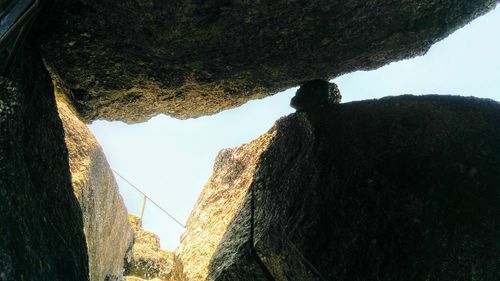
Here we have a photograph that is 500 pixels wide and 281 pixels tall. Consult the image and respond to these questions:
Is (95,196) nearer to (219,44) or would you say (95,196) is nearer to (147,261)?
(219,44)

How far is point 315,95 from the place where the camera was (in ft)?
21.4

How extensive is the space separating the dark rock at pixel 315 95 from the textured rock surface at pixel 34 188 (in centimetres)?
393

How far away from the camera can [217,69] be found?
526 cm

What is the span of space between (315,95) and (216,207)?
3.65 metres

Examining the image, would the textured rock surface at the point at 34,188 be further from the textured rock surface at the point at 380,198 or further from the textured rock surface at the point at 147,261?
the textured rock surface at the point at 147,261

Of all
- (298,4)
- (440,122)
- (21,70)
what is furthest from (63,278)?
(440,122)

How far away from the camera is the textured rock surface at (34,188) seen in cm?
293

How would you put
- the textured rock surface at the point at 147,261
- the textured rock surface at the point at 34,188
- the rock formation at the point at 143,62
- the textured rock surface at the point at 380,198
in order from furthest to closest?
the textured rock surface at the point at 147,261, the textured rock surface at the point at 380,198, the rock formation at the point at 143,62, the textured rock surface at the point at 34,188

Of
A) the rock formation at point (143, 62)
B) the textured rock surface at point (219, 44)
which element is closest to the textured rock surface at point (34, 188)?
the rock formation at point (143, 62)

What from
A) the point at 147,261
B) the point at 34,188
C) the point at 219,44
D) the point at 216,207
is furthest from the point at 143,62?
the point at 147,261

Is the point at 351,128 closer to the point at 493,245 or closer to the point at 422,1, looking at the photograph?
the point at 422,1

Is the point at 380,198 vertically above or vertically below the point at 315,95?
below

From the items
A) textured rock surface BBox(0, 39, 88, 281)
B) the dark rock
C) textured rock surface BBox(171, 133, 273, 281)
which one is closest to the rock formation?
textured rock surface BBox(0, 39, 88, 281)

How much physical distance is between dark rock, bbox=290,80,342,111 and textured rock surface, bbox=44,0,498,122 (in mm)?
340
